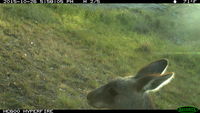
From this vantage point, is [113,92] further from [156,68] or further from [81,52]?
[81,52]

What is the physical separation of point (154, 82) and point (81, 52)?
5.39 meters

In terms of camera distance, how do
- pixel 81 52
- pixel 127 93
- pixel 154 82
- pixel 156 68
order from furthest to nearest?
pixel 81 52, pixel 156 68, pixel 127 93, pixel 154 82

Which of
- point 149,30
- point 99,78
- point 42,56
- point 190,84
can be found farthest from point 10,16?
point 190,84

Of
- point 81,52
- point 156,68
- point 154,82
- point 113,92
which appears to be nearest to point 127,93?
point 113,92

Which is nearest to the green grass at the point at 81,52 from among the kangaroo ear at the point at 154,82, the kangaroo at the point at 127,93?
the kangaroo at the point at 127,93

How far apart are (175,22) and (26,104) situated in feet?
26.6

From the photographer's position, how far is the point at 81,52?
850 cm

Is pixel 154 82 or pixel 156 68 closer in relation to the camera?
pixel 154 82

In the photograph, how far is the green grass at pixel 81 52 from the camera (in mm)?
6336

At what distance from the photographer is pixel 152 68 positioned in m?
3.91

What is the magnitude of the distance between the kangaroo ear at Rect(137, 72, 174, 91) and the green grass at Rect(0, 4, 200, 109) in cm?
199

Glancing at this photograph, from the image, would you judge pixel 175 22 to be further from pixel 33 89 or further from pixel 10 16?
pixel 33 89

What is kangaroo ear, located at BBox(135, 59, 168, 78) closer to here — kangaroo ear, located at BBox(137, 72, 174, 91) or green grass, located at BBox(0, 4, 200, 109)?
kangaroo ear, located at BBox(137, 72, 174, 91)

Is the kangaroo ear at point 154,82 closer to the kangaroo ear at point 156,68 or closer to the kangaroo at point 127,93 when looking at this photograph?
the kangaroo at point 127,93
